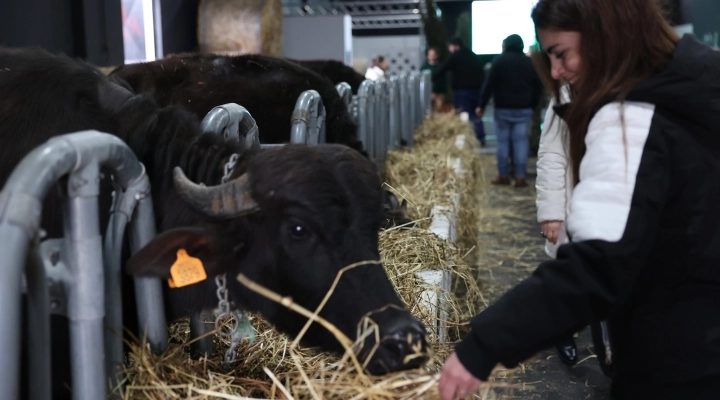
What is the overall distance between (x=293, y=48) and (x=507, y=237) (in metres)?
8.60

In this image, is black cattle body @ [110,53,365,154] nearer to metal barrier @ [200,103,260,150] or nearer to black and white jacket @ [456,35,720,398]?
metal barrier @ [200,103,260,150]

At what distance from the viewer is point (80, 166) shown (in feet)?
6.12

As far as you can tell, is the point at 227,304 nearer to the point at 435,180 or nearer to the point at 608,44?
the point at 608,44

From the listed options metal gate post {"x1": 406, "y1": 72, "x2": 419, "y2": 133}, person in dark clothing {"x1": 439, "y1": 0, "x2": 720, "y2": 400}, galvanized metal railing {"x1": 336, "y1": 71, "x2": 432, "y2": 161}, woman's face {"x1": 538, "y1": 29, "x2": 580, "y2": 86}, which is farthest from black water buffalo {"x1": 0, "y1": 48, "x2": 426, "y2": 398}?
metal gate post {"x1": 406, "y1": 72, "x2": 419, "y2": 133}

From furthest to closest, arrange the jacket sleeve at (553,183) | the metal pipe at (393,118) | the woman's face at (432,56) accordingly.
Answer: the woman's face at (432,56) → the metal pipe at (393,118) → the jacket sleeve at (553,183)

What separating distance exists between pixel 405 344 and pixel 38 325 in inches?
37.0

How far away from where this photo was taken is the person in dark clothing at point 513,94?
10.1 m

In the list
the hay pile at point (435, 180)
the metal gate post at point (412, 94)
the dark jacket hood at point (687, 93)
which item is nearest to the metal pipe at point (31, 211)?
the dark jacket hood at point (687, 93)

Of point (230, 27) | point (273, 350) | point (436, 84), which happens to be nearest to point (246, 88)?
point (273, 350)

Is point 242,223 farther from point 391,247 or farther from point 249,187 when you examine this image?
point 391,247

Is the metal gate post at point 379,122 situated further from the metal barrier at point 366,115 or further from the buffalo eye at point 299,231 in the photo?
the buffalo eye at point 299,231

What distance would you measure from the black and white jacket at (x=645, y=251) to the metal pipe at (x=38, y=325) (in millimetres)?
983

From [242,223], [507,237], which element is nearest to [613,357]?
[242,223]

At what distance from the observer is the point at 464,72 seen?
1420 cm
